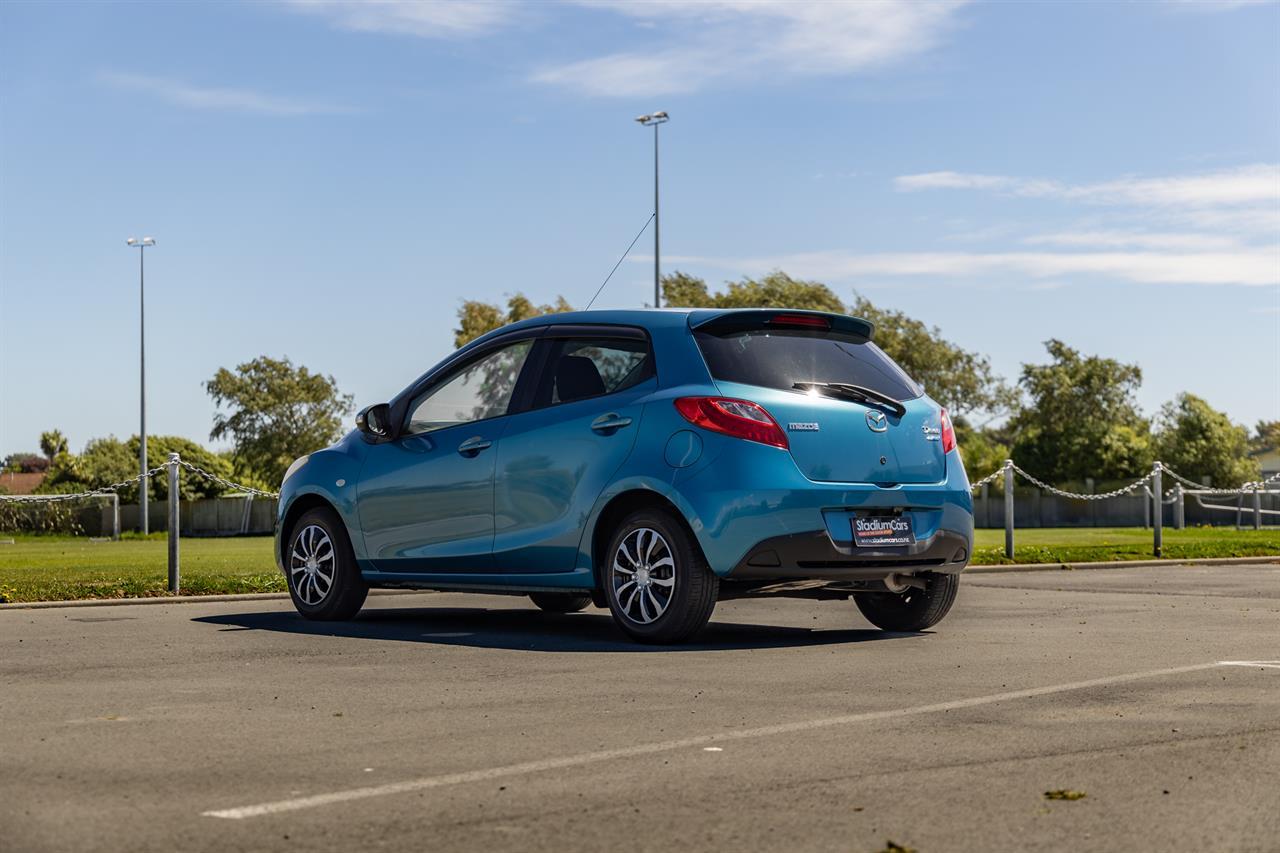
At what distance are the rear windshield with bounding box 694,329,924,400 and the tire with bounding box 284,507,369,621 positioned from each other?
10.4 feet

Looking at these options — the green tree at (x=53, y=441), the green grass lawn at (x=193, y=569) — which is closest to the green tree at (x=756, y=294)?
the green grass lawn at (x=193, y=569)

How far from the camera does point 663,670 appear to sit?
8383mm

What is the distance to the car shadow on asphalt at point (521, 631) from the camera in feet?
32.0

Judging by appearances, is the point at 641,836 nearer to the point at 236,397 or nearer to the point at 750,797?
the point at 750,797

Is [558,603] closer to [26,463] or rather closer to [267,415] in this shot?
[267,415]

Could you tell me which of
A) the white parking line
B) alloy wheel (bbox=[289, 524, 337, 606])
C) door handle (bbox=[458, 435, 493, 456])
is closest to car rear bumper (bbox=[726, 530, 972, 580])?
the white parking line

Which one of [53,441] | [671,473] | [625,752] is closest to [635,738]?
[625,752]

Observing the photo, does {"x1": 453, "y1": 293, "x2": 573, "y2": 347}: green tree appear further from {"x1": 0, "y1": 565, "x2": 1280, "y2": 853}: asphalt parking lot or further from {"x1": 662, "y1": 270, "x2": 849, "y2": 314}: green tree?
→ {"x1": 0, "y1": 565, "x2": 1280, "y2": 853}: asphalt parking lot

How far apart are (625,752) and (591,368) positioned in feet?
15.0

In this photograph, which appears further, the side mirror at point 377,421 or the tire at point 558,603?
the tire at point 558,603

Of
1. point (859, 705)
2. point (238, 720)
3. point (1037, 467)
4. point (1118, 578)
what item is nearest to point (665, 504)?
point (859, 705)

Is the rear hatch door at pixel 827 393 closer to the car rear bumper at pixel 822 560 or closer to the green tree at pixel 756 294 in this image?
the car rear bumper at pixel 822 560

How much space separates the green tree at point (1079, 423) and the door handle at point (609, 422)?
6333 centimetres

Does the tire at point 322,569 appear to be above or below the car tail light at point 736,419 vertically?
below
